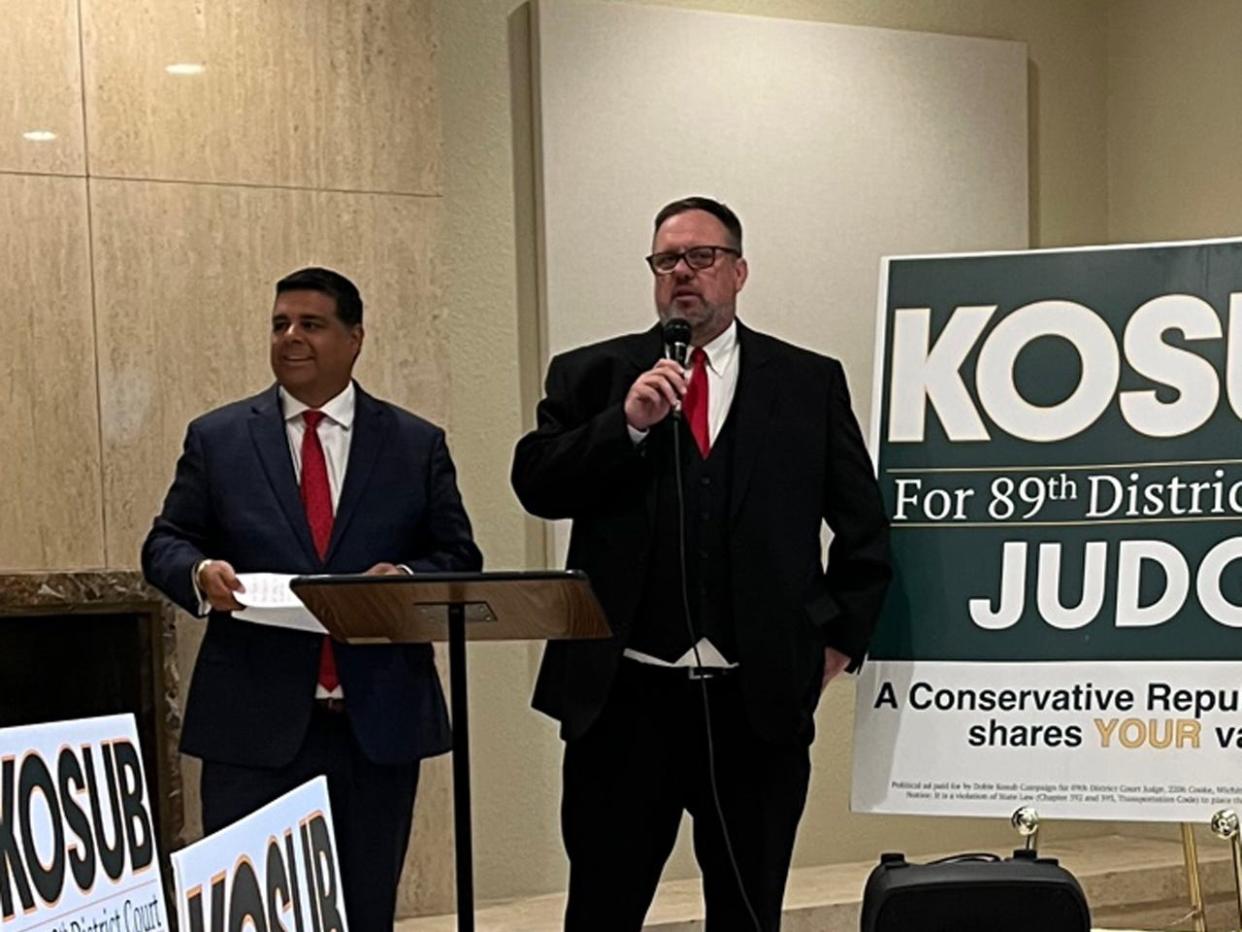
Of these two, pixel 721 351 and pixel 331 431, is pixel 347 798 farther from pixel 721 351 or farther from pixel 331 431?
pixel 721 351

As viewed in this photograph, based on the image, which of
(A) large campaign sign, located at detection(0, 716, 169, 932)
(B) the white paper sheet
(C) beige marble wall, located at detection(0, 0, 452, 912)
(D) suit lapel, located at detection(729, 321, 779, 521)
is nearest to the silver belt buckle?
(D) suit lapel, located at detection(729, 321, 779, 521)

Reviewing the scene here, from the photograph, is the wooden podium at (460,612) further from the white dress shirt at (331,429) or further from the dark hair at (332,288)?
the dark hair at (332,288)

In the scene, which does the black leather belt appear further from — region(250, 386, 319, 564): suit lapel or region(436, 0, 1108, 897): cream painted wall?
region(436, 0, 1108, 897): cream painted wall

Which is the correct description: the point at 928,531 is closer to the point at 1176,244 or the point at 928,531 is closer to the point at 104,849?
the point at 1176,244

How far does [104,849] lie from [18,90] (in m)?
3.00

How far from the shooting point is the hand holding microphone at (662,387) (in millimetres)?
3186

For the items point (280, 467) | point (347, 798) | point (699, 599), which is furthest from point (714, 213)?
point (347, 798)

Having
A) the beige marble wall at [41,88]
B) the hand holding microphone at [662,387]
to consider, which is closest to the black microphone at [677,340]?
the hand holding microphone at [662,387]

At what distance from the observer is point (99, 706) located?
4547 millimetres

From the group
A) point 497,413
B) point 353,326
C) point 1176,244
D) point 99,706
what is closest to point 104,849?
point 353,326

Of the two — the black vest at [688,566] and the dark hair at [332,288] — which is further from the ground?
the dark hair at [332,288]

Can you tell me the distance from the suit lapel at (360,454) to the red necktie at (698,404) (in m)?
0.60

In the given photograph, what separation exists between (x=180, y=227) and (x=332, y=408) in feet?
3.91

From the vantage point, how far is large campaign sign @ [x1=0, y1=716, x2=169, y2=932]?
1732mm
